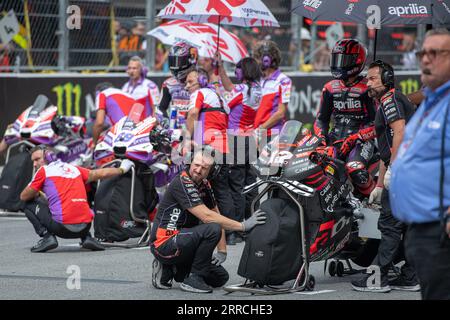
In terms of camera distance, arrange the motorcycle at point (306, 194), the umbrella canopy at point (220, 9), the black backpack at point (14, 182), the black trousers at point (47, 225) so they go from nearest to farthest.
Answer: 1. the motorcycle at point (306, 194)
2. the black trousers at point (47, 225)
3. the umbrella canopy at point (220, 9)
4. the black backpack at point (14, 182)

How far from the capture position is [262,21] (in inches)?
512

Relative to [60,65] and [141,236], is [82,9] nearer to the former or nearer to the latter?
[60,65]

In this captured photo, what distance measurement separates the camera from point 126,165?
10844 mm

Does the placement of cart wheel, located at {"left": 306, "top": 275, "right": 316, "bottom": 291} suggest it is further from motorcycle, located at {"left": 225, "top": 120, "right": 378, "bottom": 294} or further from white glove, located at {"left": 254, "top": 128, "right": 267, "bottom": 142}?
white glove, located at {"left": 254, "top": 128, "right": 267, "bottom": 142}

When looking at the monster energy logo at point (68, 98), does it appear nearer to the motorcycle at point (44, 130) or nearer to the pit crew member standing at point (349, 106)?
the motorcycle at point (44, 130)

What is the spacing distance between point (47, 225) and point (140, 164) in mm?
1251

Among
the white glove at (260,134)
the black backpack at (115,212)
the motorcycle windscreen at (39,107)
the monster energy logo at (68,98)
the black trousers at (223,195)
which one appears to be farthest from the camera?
the monster energy logo at (68,98)

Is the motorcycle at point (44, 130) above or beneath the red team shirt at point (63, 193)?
above

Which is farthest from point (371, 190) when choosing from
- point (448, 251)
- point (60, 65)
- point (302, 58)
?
point (302, 58)

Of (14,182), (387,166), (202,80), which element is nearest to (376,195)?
(387,166)

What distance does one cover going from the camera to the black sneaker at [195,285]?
8.23 meters

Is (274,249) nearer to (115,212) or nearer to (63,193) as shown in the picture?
(63,193)

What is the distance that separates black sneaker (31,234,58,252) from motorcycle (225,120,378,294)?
267cm

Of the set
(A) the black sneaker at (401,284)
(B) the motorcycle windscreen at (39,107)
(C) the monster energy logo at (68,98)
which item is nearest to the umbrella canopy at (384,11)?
(A) the black sneaker at (401,284)
